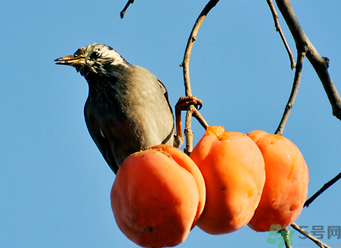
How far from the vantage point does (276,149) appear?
5.09 feet

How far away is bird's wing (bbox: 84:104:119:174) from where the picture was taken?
382cm

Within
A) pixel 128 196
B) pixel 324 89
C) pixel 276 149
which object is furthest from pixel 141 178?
pixel 324 89

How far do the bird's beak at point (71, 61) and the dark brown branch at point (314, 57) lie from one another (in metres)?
2.26

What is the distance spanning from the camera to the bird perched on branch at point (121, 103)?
355 centimetres

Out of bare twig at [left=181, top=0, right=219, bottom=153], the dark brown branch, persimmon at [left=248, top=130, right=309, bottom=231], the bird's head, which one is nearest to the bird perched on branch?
the bird's head

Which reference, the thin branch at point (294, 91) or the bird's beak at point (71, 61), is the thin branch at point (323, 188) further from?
the bird's beak at point (71, 61)

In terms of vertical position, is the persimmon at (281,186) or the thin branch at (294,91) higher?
the thin branch at (294,91)

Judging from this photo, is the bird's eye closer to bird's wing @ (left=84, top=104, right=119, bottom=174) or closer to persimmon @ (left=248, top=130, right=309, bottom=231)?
bird's wing @ (left=84, top=104, right=119, bottom=174)

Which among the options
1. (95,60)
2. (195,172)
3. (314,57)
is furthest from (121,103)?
(195,172)

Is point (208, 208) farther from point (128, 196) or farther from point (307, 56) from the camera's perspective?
point (307, 56)

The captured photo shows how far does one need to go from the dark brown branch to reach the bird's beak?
88.9 inches

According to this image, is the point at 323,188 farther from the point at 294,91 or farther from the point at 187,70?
the point at 187,70

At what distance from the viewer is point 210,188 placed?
1.43 meters

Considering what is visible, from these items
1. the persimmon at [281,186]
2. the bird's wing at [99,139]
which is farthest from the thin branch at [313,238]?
the bird's wing at [99,139]
